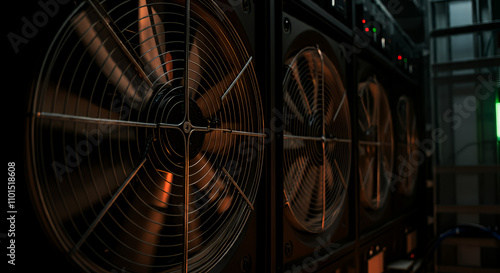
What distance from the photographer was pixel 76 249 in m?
0.61

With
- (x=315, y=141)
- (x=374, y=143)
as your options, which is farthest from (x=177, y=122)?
(x=374, y=143)

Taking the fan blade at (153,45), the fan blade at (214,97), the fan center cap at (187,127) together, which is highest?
the fan blade at (153,45)

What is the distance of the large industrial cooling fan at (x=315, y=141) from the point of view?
50.1 inches

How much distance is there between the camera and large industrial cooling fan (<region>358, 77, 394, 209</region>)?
1.86 m

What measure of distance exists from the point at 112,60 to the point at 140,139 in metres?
0.15

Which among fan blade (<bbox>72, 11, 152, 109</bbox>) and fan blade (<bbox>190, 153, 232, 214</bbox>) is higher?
fan blade (<bbox>72, 11, 152, 109</bbox>)

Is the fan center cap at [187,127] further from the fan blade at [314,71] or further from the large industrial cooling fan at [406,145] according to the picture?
the large industrial cooling fan at [406,145]

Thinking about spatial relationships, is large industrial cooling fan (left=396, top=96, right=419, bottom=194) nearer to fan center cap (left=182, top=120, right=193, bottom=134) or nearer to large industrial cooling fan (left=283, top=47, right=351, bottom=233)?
large industrial cooling fan (left=283, top=47, right=351, bottom=233)

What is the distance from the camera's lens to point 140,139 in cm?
79

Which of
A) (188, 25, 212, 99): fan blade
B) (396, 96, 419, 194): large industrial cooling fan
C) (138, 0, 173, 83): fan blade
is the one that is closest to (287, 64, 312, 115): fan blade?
(188, 25, 212, 99): fan blade

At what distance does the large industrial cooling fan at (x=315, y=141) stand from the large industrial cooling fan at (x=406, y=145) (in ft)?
3.16

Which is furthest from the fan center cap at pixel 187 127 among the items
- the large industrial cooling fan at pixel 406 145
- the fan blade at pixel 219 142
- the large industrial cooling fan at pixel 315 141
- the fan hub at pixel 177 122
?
the large industrial cooling fan at pixel 406 145

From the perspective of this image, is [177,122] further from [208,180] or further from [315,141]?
[315,141]

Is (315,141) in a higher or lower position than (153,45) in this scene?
lower
